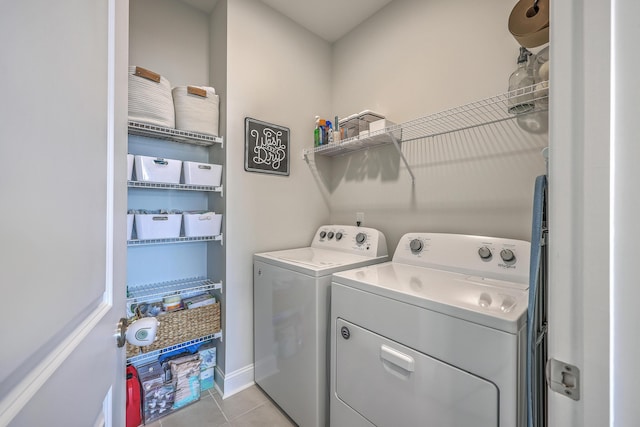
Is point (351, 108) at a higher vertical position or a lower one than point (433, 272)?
higher

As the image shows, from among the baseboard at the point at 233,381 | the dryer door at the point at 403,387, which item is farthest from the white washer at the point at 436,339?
the baseboard at the point at 233,381

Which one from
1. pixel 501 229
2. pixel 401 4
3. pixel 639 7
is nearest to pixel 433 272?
→ pixel 501 229

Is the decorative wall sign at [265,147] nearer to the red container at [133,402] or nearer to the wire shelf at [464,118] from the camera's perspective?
the wire shelf at [464,118]

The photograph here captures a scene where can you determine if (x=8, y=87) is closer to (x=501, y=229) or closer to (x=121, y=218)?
(x=121, y=218)

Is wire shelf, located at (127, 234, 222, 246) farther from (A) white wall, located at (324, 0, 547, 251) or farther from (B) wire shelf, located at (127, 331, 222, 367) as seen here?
(A) white wall, located at (324, 0, 547, 251)

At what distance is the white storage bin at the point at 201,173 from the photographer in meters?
1.67

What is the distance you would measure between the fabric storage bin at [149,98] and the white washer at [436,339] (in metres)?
1.46

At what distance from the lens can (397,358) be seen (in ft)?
3.26

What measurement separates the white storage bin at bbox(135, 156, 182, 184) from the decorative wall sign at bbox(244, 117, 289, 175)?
1.54ft

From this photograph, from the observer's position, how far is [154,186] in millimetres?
1577

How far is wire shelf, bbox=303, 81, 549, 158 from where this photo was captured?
122 cm

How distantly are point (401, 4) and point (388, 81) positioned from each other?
55 centimetres

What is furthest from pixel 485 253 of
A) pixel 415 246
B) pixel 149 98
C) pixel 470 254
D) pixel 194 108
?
pixel 149 98

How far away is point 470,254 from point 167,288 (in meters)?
1.94
